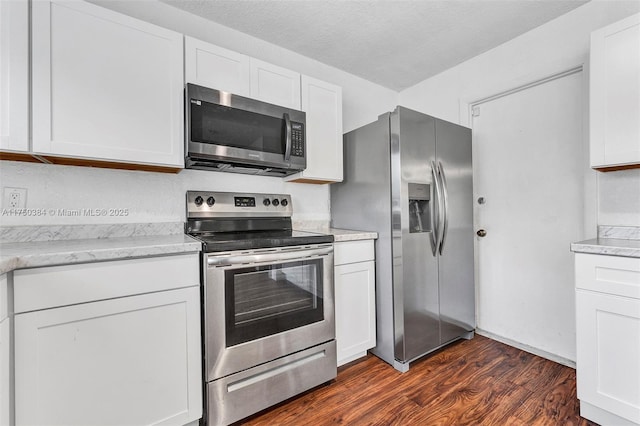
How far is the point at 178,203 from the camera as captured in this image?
1911 mm

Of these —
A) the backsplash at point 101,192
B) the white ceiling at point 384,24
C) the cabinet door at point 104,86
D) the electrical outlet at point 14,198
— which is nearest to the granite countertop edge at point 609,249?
the white ceiling at point 384,24

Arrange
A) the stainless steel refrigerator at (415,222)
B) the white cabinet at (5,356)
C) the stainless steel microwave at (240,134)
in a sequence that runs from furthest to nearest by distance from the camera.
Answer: the stainless steel refrigerator at (415,222) → the stainless steel microwave at (240,134) → the white cabinet at (5,356)

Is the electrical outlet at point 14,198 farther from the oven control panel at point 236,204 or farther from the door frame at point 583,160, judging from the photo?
the door frame at point 583,160

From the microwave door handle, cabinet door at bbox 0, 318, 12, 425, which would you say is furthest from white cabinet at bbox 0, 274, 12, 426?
the microwave door handle

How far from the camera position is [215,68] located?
178 cm

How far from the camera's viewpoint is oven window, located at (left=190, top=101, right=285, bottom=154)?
168cm

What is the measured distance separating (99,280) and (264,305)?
76cm

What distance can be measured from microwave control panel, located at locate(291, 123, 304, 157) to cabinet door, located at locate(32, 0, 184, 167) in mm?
701

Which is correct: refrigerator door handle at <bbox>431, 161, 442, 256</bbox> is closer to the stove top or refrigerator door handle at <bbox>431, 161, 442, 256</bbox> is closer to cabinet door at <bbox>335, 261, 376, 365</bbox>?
cabinet door at <bbox>335, 261, 376, 365</bbox>

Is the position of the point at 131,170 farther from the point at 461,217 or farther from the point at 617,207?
the point at 617,207

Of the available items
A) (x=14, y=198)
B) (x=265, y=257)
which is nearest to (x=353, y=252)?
(x=265, y=257)

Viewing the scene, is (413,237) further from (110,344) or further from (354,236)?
(110,344)

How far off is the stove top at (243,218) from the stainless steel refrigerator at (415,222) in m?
0.53

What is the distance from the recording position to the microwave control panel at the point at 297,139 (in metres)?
2.00
